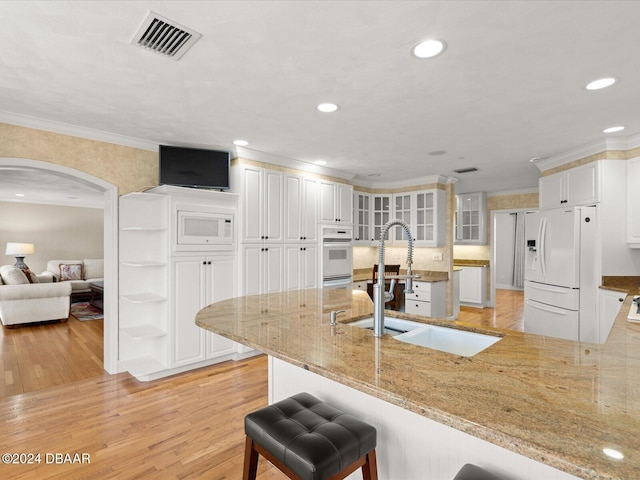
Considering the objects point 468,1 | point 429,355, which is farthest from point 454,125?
point 429,355

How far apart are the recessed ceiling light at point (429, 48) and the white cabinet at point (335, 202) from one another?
120 inches

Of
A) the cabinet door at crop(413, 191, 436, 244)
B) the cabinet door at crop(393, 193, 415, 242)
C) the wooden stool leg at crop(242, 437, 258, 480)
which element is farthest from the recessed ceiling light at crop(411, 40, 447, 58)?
the cabinet door at crop(393, 193, 415, 242)

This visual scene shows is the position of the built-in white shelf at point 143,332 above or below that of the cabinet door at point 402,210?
below

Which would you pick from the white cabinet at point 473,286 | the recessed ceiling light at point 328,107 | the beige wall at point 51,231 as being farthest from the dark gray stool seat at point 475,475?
the beige wall at point 51,231

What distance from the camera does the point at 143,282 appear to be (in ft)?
12.5

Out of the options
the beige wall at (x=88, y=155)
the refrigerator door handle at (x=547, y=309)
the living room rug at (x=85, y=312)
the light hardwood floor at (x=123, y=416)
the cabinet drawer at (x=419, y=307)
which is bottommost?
the living room rug at (x=85, y=312)

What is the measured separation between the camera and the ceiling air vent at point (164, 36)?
5.62 feet

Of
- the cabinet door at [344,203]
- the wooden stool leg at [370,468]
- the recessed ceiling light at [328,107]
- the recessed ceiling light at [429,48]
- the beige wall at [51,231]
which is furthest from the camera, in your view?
the beige wall at [51,231]

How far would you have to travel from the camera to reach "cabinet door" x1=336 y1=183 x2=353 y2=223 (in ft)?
17.2

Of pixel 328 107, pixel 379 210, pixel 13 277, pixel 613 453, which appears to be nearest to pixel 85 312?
pixel 13 277

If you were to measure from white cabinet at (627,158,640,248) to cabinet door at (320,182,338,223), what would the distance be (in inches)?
133

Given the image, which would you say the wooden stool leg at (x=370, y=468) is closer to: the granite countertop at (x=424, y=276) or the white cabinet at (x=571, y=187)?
the white cabinet at (x=571, y=187)

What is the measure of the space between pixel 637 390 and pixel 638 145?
377cm

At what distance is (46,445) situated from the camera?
2393 millimetres
